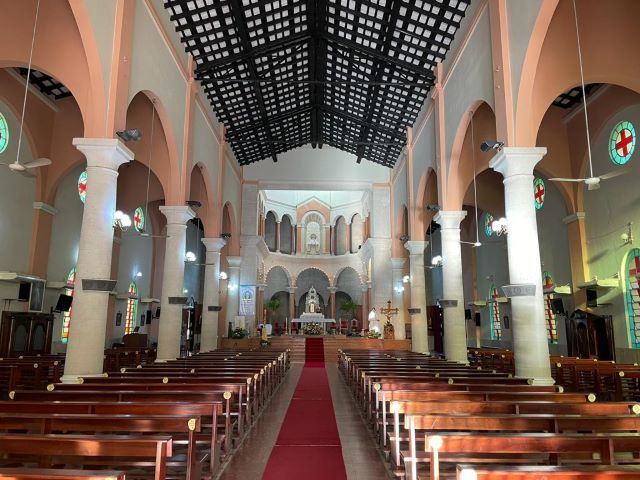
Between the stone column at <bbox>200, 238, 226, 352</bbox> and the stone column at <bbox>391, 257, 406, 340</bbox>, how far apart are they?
944 cm

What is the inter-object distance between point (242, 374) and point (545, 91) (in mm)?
7989

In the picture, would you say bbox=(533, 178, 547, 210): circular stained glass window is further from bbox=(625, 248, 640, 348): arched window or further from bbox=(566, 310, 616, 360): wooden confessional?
bbox=(625, 248, 640, 348): arched window

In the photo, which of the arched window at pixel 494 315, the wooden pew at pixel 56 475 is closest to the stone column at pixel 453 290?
the arched window at pixel 494 315

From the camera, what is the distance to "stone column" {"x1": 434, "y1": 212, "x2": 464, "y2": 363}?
13.8 metres

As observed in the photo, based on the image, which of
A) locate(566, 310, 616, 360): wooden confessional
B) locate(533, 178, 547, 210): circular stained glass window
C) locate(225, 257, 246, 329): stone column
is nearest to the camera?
locate(566, 310, 616, 360): wooden confessional

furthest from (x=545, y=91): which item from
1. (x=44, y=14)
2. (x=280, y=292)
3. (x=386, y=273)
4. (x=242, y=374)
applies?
(x=280, y=292)

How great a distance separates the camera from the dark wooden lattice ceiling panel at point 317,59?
46.1ft

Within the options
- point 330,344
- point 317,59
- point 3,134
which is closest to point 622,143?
point 317,59

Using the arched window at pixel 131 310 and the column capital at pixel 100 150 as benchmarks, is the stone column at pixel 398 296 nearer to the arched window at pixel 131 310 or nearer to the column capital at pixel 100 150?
the arched window at pixel 131 310

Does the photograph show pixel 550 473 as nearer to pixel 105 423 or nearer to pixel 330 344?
pixel 105 423

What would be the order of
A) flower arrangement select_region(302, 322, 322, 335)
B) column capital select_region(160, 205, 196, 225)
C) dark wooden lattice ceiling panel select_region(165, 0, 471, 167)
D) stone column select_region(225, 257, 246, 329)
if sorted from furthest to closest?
1. flower arrangement select_region(302, 322, 322, 335)
2. stone column select_region(225, 257, 246, 329)
3. dark wooden lattice ceiling panel select_region(165, 0, 471, 167)
4. column capital select_region(160, 205, 196, 225)

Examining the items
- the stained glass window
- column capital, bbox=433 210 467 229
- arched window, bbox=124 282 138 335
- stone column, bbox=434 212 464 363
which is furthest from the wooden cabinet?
the stained glass window

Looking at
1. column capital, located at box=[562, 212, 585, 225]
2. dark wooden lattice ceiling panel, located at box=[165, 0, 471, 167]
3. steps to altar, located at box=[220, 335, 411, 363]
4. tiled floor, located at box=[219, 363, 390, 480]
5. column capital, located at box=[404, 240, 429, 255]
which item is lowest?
tiled floor, located at box=[219, 363, 390, 480]

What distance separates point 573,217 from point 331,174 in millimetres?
13305
